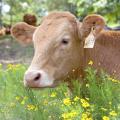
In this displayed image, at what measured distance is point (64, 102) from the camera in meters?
3.68

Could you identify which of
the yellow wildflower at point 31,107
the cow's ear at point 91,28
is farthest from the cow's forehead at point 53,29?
the yellow wildflower at point 31,107

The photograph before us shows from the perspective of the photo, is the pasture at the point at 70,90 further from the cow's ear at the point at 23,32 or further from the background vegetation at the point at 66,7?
the background vegetation at the point at 66,7

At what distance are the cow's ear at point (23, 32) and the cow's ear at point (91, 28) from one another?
701mm

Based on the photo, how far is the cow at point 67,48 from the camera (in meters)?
4.52

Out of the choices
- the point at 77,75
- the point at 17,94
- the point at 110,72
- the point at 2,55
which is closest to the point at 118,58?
the point at 110,72

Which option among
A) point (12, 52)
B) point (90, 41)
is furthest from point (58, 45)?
point (12, 52)

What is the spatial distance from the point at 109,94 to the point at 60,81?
993mm

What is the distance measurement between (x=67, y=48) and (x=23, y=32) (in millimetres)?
872

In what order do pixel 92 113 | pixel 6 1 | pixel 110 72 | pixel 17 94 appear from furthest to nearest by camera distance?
pixel 6 1 < pixel 110 72 < pixel 17 94 < pixel 92 113

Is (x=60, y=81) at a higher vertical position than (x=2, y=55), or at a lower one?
higher

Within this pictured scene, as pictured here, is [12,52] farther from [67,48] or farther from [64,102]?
[64,102]

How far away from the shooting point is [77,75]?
5000mm

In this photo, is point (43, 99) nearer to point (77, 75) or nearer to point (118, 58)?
point (77, 75)

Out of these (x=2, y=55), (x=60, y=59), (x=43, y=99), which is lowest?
(x=2, y=55)
